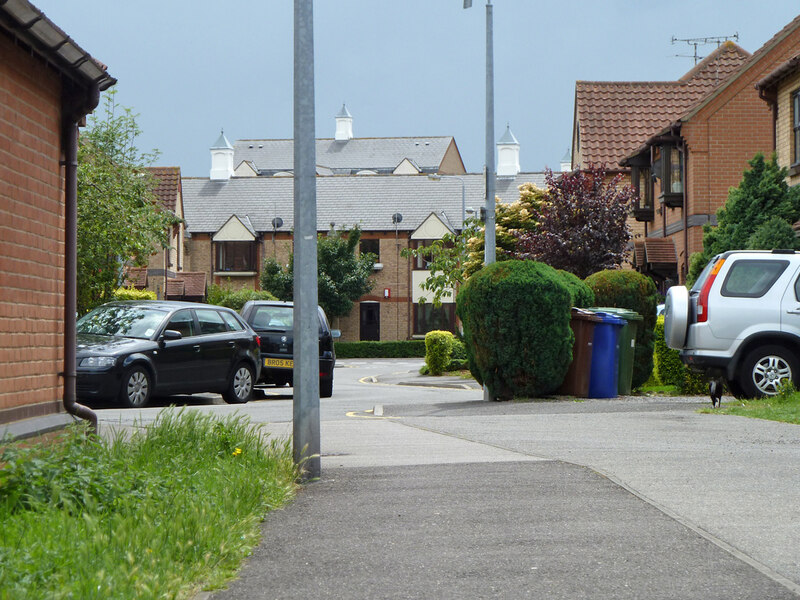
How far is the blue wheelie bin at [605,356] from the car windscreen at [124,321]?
652cm

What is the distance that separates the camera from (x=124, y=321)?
17.0 metres

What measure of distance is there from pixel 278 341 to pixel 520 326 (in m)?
5.78

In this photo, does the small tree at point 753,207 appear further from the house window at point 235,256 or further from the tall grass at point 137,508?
the house window at point 235,256

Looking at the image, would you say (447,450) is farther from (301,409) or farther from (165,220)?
(165,220)

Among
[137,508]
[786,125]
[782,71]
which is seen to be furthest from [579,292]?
[137,508]

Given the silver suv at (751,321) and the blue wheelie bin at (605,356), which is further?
the blue wheelie bin at (605,356)

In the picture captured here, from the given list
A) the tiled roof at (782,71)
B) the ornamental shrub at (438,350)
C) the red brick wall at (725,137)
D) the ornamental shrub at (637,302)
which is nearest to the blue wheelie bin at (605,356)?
the ornamental shrub at (637,302)

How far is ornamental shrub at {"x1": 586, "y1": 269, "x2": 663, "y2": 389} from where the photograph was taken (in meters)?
19.3

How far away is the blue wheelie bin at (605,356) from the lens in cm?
1747

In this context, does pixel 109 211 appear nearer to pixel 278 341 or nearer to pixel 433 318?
pixel 278 341

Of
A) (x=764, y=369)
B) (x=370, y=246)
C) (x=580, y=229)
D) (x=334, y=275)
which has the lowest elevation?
(x=764, y=369)

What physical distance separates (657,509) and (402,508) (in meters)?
1.47

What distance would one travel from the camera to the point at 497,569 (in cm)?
512

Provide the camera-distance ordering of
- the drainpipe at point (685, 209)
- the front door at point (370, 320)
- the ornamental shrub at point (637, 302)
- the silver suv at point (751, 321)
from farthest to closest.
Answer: the front door at point (370, 320) → the drainpipe at point (685, 209) → the ornamental shrub at point (637, 302) → the silver suv at point (751, 321)
